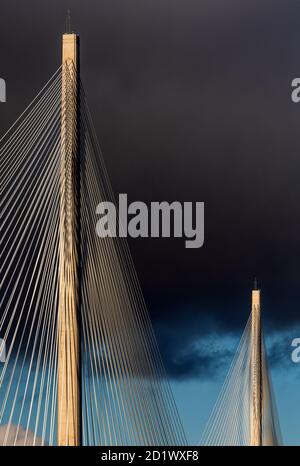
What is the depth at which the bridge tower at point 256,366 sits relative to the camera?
41406mm

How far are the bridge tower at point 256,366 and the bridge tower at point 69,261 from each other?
1917 cm

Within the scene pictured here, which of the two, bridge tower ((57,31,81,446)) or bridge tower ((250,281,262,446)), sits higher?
bridge tower ((250,281,262,446))

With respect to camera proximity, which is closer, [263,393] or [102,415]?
[102,415]

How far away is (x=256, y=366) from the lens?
141 feet

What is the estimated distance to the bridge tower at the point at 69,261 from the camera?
21719 millimetres

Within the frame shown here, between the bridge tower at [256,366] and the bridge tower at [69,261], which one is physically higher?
the bridge tower at [256,366]

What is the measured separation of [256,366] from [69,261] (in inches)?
838

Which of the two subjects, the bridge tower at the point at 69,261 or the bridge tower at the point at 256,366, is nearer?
the bridge tower at the point at 69,261

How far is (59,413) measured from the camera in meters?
21.7

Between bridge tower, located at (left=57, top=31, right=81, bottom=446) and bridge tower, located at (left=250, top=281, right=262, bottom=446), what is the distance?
19.2m

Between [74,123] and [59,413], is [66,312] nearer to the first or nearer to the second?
[59,413]

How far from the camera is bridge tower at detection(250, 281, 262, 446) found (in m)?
41.4
